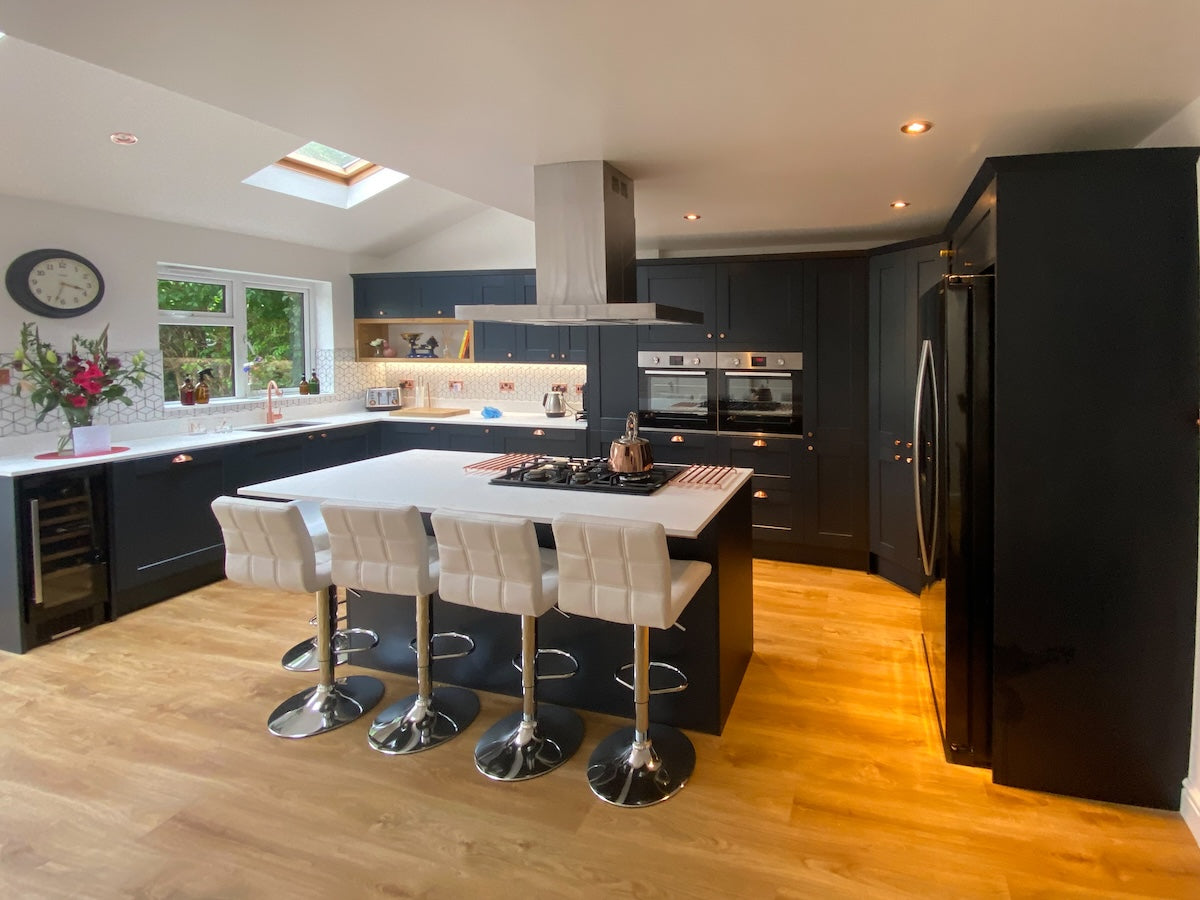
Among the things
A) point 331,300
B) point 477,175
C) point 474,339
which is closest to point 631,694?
point 477,175

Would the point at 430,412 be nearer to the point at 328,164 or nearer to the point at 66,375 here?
the point at 328,164

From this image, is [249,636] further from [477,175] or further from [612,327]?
[612,327]

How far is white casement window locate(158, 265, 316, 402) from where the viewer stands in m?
5.10

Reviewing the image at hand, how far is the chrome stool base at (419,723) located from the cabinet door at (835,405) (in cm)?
284

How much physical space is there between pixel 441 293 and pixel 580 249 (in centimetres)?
338

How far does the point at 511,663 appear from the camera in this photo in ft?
9.99

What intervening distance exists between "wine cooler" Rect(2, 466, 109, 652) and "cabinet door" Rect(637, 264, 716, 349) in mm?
3521

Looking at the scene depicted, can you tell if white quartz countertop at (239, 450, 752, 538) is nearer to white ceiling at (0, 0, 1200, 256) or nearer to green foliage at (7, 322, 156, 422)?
white ceiling at (0, 0, 1200, 256)

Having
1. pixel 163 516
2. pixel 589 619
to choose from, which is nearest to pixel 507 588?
pixel 589 619

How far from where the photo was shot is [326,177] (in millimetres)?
5340

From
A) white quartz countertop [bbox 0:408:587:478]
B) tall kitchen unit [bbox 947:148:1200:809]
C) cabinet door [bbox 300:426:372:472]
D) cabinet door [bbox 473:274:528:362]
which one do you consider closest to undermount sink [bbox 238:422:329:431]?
white quartz countertop [bbox 0:408:587:478]

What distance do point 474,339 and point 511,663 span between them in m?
3.82

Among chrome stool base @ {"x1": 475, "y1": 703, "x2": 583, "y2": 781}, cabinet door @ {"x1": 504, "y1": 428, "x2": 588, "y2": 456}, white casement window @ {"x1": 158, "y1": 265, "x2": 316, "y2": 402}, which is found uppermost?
white casement window @ {"x1": 158, "y1": 265, "x2": 316, "y2": 402}

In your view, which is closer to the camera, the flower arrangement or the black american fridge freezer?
the black american fridge freezer
